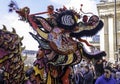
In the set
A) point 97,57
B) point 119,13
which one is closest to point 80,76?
point 97,57

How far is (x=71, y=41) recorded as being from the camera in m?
11.0

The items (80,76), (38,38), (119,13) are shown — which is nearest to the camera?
(38,38)

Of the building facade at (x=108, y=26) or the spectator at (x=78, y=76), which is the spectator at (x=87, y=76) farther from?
Answer: the building facade at (x=108, y=26)

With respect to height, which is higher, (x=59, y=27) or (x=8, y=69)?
(x=59, y=27)

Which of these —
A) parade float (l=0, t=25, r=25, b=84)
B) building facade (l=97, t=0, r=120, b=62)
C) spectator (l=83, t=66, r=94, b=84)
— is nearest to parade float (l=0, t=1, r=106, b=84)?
parade float (l=0, t=25, r=25, b=84)

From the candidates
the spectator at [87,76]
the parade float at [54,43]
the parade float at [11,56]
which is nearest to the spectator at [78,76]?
the spectator at [87,76]

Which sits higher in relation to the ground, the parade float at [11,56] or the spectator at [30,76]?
the parade float at [11,56]

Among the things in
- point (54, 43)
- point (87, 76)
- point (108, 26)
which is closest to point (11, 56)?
point (54, 43)

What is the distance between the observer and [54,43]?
1070 centimetres

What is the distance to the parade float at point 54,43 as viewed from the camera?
35.1ft

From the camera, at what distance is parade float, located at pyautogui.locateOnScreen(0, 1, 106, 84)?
10695 millimetres

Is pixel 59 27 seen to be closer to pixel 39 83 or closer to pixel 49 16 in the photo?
pixel 49 16

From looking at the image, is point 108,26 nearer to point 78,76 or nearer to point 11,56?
point 78,76

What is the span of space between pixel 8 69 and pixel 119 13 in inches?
1932
